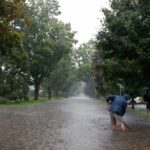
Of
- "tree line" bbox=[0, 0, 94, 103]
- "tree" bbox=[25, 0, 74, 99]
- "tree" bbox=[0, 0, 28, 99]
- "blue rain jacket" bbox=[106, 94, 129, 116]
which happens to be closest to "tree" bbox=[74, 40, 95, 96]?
"tree line" bbox=[0, 0, 94, 103]

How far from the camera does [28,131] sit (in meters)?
18.1

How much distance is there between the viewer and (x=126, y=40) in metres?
21.4

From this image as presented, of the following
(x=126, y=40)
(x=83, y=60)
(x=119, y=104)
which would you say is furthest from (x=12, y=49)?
(x=83, y=60)

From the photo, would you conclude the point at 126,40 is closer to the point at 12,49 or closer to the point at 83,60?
the point at 12,49

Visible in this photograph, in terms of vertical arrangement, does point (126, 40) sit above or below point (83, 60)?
below

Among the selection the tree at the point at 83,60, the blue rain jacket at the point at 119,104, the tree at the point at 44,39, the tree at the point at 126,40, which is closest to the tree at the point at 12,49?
the tree at the point at 44,39

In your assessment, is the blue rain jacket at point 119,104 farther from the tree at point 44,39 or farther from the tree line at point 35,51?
the tree at point 44,39

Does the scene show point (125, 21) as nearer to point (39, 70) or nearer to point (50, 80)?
point (39, 70)

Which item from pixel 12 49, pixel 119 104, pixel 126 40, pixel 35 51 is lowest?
pixel 119 104

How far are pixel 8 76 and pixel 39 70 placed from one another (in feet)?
43.0

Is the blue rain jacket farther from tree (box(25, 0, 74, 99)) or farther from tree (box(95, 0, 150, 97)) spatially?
tree (box(25, 0, 74, 99))

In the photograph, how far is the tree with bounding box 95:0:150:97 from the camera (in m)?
21.1

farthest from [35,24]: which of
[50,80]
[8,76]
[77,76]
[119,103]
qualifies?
[77,76]

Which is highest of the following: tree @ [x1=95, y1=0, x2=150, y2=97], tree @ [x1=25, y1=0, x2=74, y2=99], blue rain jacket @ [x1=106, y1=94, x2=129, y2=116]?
tree @ [x1=25, y1=0, x2=74, y2=99]
